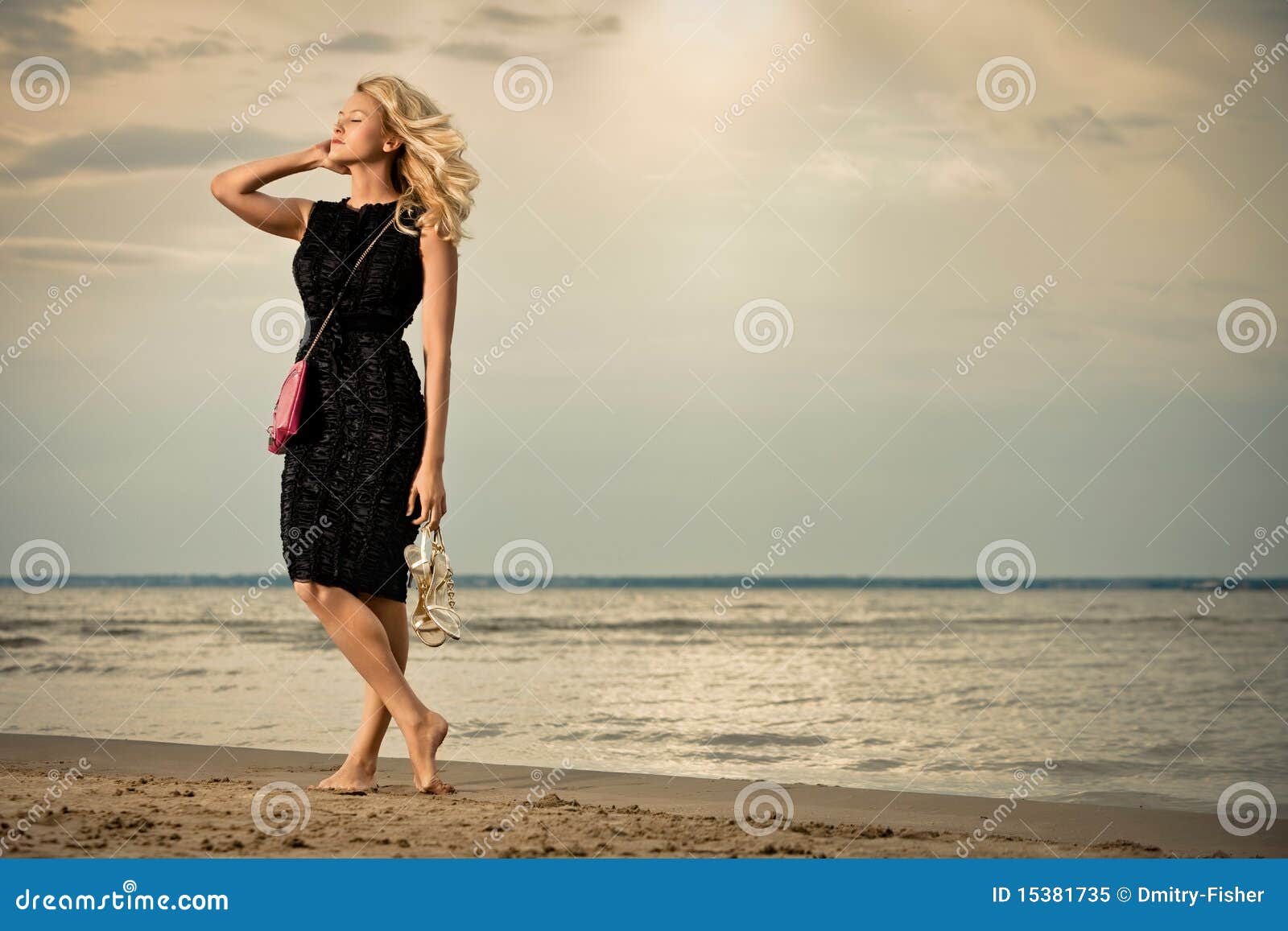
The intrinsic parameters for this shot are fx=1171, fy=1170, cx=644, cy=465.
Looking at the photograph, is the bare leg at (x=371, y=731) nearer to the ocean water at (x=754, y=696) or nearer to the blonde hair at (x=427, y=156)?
the blonde hair at (x=427, y=156)

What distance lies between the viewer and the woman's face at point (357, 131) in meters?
3.67

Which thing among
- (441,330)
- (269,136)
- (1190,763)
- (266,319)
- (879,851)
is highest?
(269,136)

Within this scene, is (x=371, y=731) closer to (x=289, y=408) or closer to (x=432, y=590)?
(x=432, y=590)

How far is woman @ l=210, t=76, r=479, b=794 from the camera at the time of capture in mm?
3596

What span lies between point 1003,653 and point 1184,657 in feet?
5.69

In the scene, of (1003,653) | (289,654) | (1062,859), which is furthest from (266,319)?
(1003,653)

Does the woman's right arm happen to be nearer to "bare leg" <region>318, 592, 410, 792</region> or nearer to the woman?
the woman

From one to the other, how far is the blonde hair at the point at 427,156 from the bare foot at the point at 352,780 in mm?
1729

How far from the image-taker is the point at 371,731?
3.79 meters

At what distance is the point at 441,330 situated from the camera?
3.67m

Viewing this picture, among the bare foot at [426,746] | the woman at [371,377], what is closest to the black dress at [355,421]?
the woman at [371,377]

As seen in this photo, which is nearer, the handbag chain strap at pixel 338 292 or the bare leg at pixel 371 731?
the handbag chain strap at pixel 338 292

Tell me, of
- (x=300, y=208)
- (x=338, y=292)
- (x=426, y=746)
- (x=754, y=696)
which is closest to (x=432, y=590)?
(x=426, y=746)

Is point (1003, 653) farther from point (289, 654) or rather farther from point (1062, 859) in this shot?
point (1062, 859)
